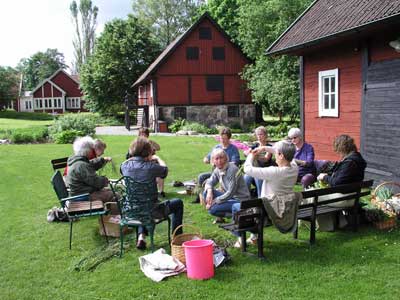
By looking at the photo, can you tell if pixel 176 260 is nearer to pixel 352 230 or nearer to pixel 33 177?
pixel 352 230

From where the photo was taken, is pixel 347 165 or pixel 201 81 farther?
pixel 201 81

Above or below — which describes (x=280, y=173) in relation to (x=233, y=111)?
below

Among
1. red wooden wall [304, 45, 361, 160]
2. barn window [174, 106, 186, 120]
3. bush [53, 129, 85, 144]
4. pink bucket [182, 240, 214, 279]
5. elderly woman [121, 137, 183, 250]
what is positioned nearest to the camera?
pink bucket [182, 240, 214, 279]

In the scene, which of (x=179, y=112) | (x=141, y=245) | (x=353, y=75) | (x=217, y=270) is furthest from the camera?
(x=179, y=112)

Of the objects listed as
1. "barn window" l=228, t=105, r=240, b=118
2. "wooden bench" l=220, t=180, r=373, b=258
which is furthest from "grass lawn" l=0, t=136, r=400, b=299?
"barn window" l=228, t=105, r=240, b=118

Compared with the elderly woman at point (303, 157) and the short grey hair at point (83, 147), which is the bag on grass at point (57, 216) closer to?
the short grey hair at point (83, 147)

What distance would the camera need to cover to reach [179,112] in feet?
110

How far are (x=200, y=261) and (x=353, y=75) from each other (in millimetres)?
6885

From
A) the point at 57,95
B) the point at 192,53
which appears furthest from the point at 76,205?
the point at 57,95

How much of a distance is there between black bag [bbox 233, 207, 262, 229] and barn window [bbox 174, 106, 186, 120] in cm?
2824

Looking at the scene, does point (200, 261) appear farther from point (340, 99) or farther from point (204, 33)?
point (204, 33)

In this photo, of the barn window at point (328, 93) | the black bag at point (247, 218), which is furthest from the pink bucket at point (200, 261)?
the barn window at point (328, 93)

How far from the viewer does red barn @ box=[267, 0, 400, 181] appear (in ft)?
27.8

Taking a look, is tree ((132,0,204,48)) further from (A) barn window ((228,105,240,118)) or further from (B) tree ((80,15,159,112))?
(A) barn window ((228,105,240,118))
